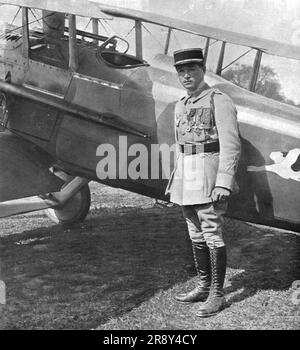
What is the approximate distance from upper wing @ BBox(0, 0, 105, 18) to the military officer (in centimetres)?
125

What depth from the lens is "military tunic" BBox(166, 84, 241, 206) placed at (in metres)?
3.86

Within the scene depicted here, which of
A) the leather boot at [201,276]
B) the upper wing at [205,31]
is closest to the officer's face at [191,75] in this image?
the upper wing at [205,31]

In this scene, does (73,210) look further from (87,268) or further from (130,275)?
(130,275)

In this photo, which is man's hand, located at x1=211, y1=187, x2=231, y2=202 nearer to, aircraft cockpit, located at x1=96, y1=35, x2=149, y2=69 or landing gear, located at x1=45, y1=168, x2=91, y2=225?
aircraft cockpit, located at x1=96, y1=35, x2=149, y2=69

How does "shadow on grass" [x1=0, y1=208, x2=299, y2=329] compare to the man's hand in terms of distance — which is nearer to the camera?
the man's hand

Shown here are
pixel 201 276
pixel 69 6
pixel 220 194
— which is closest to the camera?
pixel 220 194

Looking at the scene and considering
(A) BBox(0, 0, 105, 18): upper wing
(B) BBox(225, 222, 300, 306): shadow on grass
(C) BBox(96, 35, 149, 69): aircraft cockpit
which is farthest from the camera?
(C) BBox(96, 35, 149, 69): aircraft cockpit

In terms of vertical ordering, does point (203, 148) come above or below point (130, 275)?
above

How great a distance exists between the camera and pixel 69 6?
4816mm

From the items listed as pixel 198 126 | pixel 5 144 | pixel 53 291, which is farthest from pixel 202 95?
pixel 5 144

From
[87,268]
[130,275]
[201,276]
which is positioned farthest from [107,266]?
[201,276]

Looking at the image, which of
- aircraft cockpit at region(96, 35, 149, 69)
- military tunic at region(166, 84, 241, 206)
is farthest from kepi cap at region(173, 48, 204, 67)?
aircraft cockpit at region(96, 35, 149, 69)

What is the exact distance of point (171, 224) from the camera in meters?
7.58

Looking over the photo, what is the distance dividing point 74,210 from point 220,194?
4.14 meters
